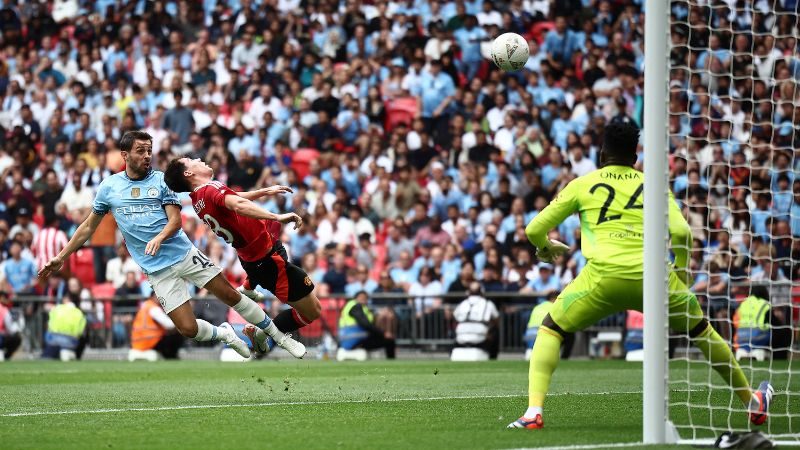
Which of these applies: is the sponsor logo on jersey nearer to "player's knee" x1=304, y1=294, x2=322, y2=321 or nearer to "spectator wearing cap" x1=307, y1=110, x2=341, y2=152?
"player's knee" x1=304, y1=294, x2=322, y2=321

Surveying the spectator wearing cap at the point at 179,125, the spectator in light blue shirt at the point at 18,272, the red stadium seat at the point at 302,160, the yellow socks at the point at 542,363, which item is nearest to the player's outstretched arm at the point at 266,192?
the yellow socks at the point at 542,363

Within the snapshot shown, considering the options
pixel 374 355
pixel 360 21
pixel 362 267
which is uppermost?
pixel 360 21

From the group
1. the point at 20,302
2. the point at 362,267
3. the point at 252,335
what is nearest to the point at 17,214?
the point at 20,302

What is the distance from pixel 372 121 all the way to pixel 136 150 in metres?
12.4

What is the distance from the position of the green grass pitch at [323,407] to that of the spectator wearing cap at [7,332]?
5.40m

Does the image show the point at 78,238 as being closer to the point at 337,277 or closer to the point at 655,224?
the point at 655,224

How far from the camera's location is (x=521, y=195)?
862 inches

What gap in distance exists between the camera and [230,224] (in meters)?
11.9

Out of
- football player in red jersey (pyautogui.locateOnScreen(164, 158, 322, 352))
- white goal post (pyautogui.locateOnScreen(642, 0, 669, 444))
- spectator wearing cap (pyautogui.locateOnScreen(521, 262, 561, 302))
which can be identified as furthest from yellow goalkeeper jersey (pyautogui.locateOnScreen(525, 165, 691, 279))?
spectator wearing cap (pyautogui.locateOnScreen(521, 262, 561, 302))

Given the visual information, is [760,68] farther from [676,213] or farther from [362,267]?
[676,213]

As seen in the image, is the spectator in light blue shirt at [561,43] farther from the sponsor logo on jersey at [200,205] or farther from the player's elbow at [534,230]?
the player's elbow at [534,230]

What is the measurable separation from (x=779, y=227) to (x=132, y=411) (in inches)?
403

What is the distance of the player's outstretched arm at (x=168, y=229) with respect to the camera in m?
11.7

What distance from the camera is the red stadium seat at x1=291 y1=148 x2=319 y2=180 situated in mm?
24203
